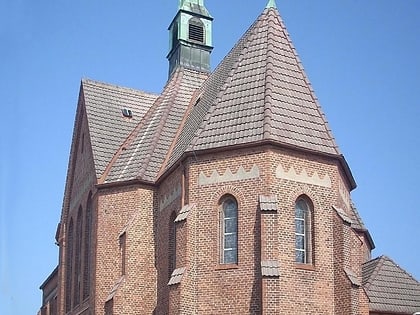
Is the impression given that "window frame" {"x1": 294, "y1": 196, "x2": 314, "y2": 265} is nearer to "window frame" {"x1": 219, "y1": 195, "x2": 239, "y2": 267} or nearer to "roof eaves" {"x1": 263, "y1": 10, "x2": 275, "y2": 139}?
"window frame" {"x1": 219, "y1": 195, "x2": 239, "y2": 267}

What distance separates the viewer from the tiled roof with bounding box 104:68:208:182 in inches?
1356

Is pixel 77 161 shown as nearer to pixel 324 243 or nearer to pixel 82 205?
pixel 82 205

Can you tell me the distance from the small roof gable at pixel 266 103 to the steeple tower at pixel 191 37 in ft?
31.5

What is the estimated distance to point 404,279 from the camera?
3406cm

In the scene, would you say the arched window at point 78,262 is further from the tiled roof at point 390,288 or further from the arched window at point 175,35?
the tiled roof at point 390,288

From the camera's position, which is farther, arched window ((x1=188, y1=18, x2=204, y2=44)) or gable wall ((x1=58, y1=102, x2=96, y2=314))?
arched window ((x1=188, y1=18, x2=204, y2=44))

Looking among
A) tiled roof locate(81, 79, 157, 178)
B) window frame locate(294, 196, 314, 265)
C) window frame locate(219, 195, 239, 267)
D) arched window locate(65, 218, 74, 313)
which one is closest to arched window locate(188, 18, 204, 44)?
tiled roof locate(81, 79, 157, 178)

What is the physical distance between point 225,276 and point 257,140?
4.73m

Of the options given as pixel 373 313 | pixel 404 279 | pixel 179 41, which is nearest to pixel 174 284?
pixel 373 313

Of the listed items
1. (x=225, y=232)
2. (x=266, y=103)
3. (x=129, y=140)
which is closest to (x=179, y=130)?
(x=129, y=140)

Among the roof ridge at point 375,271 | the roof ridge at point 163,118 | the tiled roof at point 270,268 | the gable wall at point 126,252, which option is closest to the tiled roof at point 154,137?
the roof ridge at point 163,118

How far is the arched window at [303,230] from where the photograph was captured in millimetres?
28891

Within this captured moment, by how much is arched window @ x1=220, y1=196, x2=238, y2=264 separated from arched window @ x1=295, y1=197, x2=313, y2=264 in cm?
208

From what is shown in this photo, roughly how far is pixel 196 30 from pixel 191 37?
1.71ft
